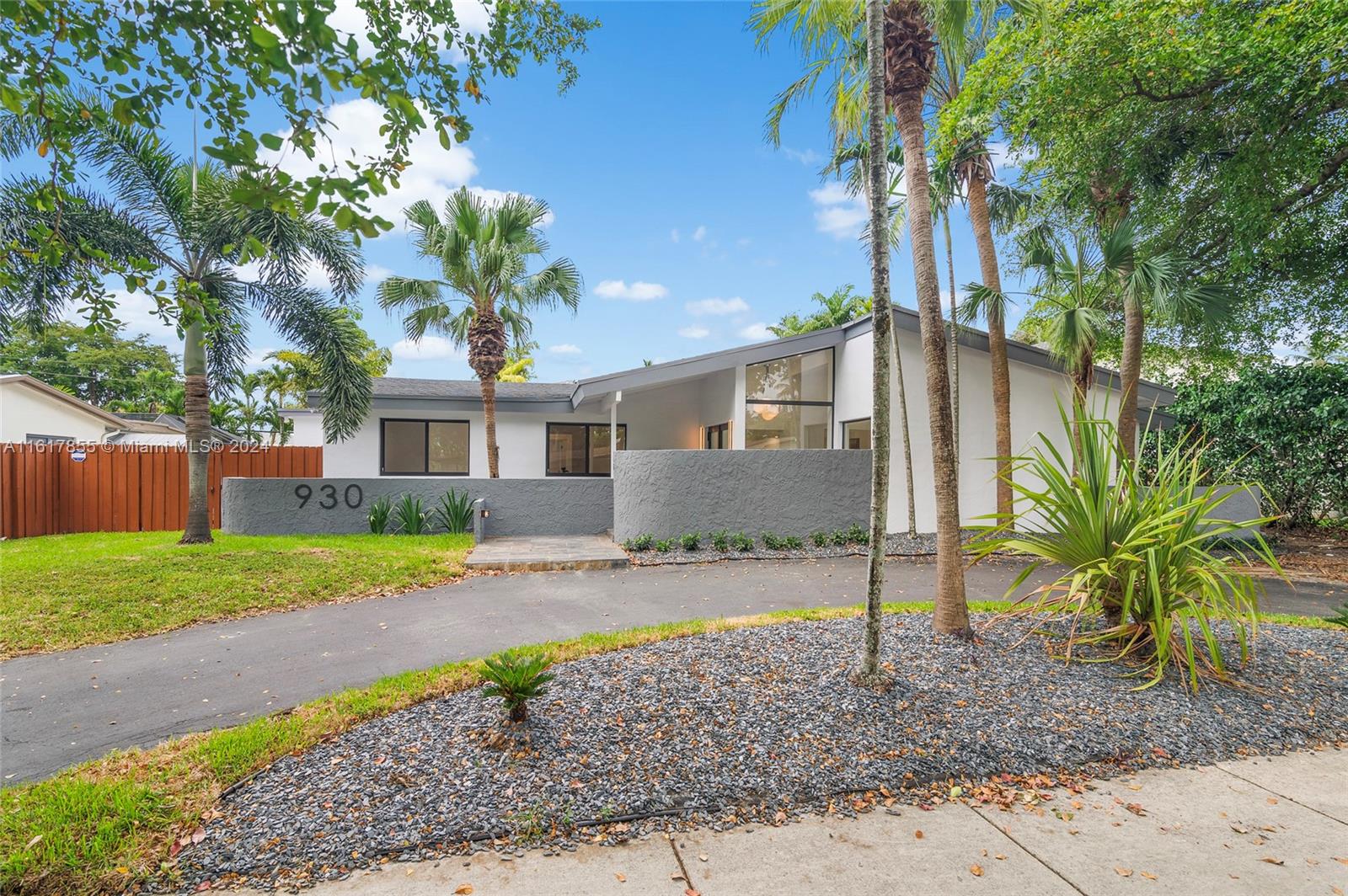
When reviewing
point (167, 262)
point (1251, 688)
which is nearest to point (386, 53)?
point (1251, 688)

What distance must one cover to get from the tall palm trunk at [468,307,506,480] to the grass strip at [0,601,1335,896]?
825 centimetres

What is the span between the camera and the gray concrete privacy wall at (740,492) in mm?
9406

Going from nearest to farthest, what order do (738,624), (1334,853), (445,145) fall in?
(445,145) < (1334,853) < (738,624)

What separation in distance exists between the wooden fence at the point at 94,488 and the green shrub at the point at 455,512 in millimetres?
5015

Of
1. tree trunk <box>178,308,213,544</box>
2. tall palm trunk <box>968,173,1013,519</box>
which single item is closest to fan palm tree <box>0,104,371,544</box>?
tree trunk <box>178,308,213,544</box>

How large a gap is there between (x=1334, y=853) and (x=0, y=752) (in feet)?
20.5

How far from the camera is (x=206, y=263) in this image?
8.66 meters

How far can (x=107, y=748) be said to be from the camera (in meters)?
3.14

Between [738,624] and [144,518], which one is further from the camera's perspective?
[144,518]

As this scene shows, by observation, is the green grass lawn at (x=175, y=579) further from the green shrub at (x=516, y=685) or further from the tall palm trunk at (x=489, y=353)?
the green shrub at (x=516, y=685)

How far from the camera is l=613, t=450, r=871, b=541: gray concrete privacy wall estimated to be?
9.41 meters

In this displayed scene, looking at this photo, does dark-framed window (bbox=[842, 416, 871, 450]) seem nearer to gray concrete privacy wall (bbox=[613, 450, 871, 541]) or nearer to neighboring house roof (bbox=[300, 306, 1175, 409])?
gray concrete privacy wall (bbox=[613, 450, 871, 541])

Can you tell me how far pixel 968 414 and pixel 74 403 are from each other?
80.9 feet

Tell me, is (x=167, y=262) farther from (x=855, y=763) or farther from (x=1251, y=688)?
(x=1251, y=688)
